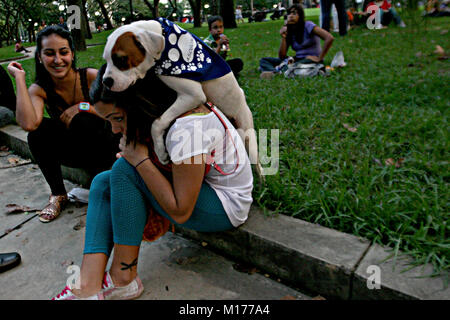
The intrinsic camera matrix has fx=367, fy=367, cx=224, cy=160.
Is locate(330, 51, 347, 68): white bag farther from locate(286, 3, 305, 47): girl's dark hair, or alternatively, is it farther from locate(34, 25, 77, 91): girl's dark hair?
locate(34, 25, 77, 91): girl's dark hair

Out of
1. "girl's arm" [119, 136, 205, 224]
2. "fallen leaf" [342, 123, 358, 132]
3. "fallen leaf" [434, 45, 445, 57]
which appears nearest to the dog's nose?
"girl's arm" [119, 136, 205, 224]

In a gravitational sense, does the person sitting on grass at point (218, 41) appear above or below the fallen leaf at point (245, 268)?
above

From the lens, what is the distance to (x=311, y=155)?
2580 mm

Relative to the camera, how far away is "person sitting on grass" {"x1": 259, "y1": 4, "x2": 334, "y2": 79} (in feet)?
16.4

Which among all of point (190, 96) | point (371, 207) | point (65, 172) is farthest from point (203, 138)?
point (65, 172)

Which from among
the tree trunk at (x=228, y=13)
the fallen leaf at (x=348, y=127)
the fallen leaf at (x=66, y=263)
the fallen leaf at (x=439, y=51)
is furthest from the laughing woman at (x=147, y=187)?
the tree trunk at (x=228, y=13)

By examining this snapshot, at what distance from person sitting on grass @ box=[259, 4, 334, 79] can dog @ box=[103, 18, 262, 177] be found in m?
3.46

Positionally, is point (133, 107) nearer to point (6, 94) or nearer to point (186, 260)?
point (186, 260)

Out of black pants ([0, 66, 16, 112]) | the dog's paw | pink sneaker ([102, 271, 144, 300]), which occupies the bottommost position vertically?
pink sneaker ([102, 271, 144, 300])

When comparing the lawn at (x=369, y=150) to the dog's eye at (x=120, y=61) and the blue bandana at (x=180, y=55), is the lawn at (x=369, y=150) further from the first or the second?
the dog's eye at (x=120, y=61)

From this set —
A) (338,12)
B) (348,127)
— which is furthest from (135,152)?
(338,12)

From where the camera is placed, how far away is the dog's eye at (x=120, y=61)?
1397 mm

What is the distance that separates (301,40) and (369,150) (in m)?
3.11

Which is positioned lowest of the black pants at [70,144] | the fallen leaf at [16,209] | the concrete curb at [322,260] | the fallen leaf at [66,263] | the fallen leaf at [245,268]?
the fallen leaf at [245,268]
